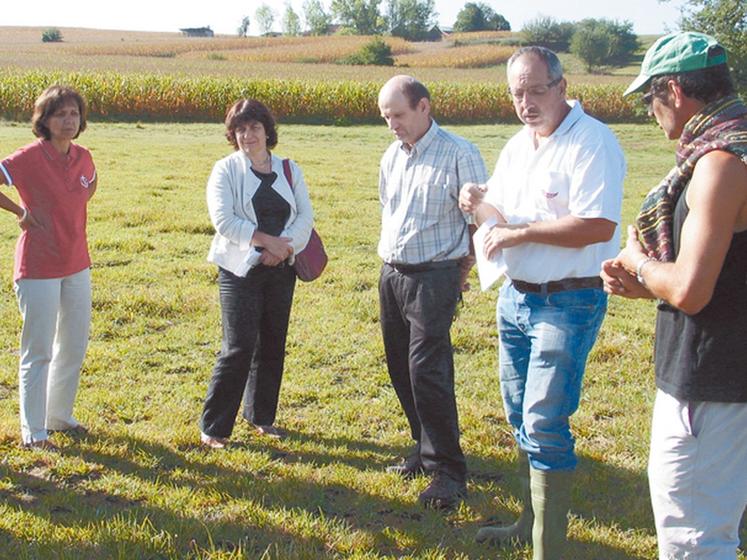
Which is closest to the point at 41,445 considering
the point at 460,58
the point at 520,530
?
the point at 520,530

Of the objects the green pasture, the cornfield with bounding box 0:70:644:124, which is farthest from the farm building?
the green pasture

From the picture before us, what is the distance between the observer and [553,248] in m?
3.77

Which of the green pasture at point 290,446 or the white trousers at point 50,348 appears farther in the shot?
the white trousers at point 50,348

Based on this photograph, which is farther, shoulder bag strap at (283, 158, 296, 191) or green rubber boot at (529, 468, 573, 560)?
shoulder bag strap at (283, 158, 296, 191)

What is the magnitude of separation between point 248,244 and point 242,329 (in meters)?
0.52

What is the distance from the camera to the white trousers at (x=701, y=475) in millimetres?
2777

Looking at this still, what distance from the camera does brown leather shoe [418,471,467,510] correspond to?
466 centimetres

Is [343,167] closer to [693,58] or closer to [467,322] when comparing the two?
[467,322]

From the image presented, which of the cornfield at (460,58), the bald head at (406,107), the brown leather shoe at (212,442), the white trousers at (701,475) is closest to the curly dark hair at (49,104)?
the bald head at (406,107)

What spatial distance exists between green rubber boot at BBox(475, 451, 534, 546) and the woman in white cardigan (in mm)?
A: 1862

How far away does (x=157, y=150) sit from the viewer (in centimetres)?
2133

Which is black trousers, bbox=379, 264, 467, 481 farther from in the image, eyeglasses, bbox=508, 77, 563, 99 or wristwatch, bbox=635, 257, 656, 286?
wristwatch, bbox=635, 257, 656, 286

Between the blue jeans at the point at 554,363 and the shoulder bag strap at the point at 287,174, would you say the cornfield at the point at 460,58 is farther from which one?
the blue jeans at the point at 554,363

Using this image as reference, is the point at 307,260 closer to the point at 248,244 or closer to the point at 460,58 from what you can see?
the point at 248,244
